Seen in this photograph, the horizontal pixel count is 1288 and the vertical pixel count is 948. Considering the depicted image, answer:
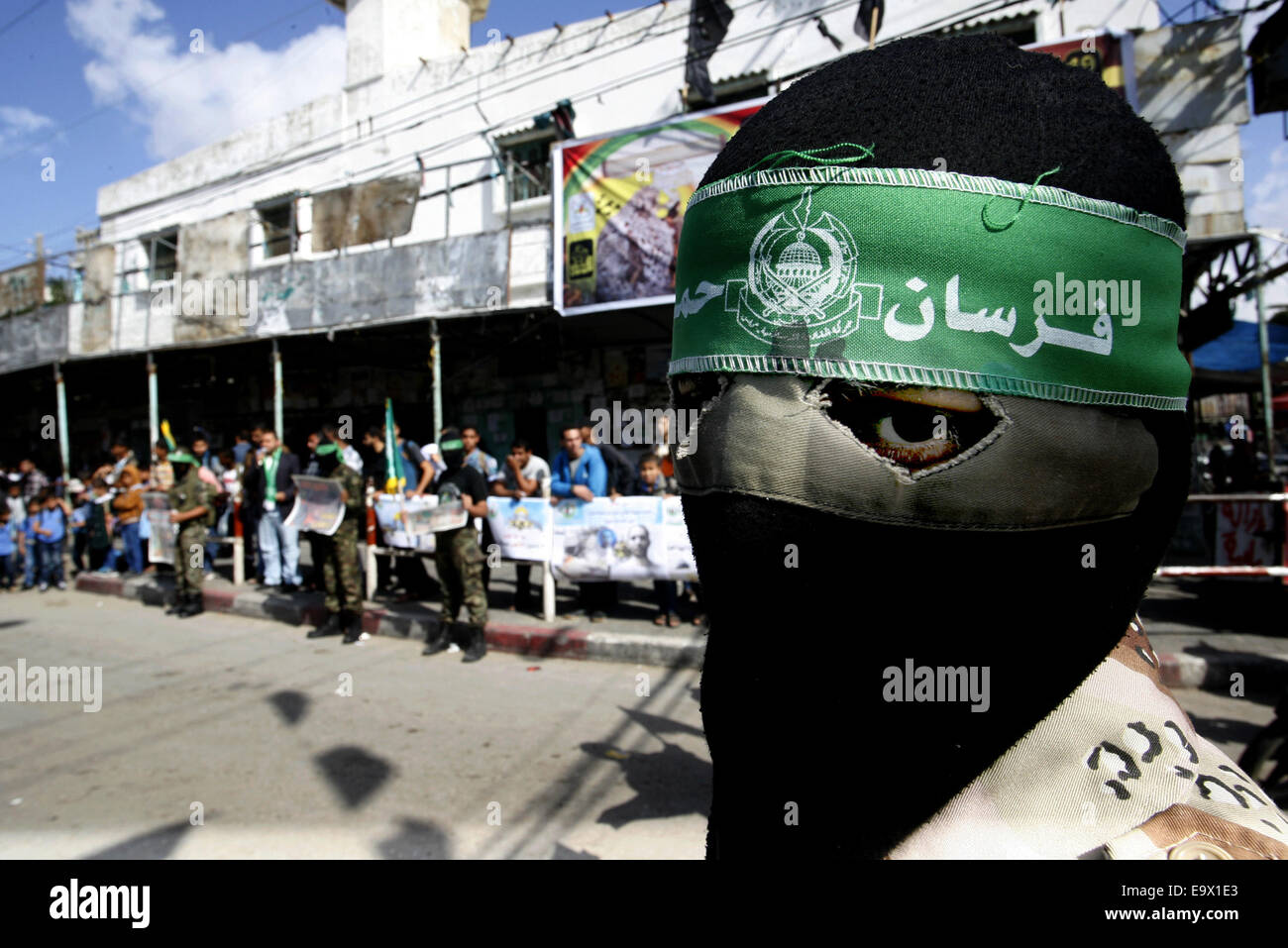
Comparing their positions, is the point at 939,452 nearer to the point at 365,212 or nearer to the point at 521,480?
the point at 521,480

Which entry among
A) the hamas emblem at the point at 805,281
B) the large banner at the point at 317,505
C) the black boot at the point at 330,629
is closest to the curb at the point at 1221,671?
the hamas emblem at the point at 805,281

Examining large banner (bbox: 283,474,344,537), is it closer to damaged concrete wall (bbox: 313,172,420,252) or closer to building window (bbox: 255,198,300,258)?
damaged concrete wall (bbox: 313,172,420,252)

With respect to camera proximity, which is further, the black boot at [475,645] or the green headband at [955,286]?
the black boot at [475,645]

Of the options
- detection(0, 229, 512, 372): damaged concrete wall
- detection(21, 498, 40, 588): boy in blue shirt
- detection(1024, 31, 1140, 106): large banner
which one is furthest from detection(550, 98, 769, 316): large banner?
detection(21, 498, 40, 588): boy in blue shirt

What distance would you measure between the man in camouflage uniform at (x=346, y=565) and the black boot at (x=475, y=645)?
1.40 meters

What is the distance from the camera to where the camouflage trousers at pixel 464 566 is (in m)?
6.24

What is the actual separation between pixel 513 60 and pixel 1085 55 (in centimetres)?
862

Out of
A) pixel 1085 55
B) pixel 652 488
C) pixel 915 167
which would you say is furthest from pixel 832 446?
pixel 1085 55

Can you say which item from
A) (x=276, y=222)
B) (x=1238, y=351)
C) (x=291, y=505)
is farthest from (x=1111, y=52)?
(x=276, y=222)

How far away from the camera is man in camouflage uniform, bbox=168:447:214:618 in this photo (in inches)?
325

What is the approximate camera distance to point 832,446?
2.34 ft

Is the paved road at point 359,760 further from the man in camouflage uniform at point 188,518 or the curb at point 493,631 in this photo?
the man in camouflage uniform at point 188,518

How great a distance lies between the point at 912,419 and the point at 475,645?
19.9 feet

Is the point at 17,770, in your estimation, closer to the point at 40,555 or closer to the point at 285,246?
the point at 40,555
